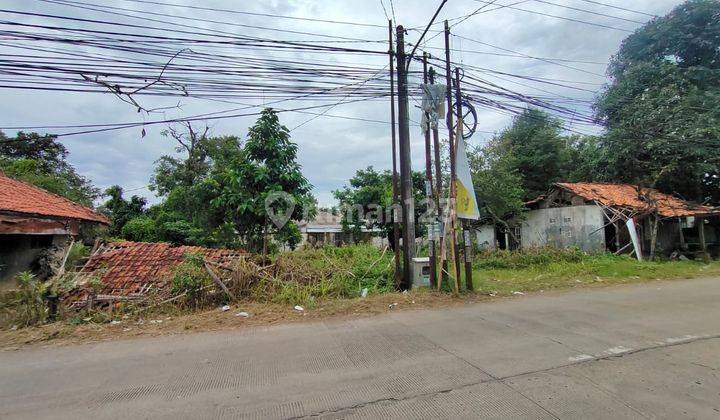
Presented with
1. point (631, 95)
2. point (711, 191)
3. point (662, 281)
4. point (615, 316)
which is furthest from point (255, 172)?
point (711, 191)

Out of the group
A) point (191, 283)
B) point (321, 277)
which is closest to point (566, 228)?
point (321, 277)

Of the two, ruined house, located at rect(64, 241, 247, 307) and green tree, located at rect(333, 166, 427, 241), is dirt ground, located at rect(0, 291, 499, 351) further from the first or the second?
green tree, located at rect(333, 166, 427, 241)

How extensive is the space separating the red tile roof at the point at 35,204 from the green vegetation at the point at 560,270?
12202 millimetres

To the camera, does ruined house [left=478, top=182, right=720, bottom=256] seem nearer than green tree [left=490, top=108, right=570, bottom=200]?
Yes

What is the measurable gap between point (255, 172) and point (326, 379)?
30.4ft

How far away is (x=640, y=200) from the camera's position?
17031 mm

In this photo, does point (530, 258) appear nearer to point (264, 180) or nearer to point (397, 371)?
point (264, 180)

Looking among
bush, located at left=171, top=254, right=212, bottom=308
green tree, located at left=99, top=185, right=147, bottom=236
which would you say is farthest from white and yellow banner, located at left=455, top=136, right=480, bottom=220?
green tree, located at left=99, top=185, right=147, bottom=236

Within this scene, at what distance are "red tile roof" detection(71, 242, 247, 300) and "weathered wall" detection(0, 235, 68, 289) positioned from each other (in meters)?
1.87

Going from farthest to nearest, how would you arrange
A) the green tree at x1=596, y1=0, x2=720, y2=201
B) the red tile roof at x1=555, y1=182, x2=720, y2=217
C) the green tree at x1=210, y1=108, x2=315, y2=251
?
the green tree at x1=596, y1=0, x2=720, y2=201 < the red tile roof at x1=555, y1=182, x2=720, y2=217 < the green tree at x1=210, y1=108, x2=315, y2=251

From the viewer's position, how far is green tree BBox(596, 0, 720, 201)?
17.2 meters

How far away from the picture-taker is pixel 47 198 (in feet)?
42.4

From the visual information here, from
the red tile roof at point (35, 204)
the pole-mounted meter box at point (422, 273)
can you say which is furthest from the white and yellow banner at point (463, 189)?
the red tile roof at point (35, 204)

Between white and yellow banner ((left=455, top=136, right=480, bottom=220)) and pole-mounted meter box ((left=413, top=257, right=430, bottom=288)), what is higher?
white and yellow banner ((left=455, top=136, right=480, bottom=220))
